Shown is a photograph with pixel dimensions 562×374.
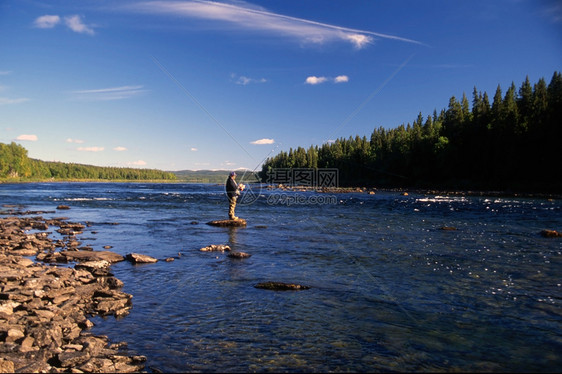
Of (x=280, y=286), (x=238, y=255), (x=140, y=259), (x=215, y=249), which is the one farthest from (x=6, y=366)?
(x=215, y=249)

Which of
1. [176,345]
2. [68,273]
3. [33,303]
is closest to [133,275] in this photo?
[68,273]

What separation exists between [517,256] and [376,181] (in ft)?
359

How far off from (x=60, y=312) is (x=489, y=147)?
304 ft

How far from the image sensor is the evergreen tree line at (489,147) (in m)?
69.9

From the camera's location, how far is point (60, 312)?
744 centimetres

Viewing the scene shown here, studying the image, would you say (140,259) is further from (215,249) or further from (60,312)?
(60,312)

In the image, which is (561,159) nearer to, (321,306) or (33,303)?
(321,306)

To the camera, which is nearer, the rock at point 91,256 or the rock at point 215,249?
the rock at point 91,256

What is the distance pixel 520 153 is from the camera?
73562 millimetres

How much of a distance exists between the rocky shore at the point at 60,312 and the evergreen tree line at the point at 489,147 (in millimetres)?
76196

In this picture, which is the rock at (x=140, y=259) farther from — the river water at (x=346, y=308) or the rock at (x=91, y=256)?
the rock at (x=91, y=256)

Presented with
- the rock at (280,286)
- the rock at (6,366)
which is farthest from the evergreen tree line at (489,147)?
the rock at (6,366)

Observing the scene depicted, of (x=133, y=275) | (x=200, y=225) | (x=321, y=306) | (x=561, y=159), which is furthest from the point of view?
(x=561, y=159)

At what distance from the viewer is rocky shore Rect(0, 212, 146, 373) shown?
18.1 feet
